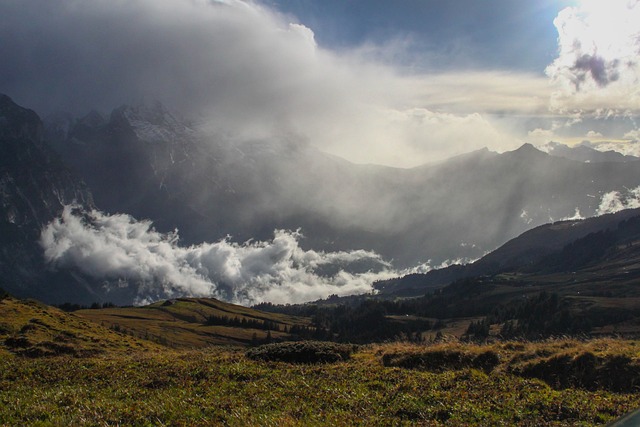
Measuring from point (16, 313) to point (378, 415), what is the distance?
225ft

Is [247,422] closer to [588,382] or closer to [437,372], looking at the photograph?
[437,372]

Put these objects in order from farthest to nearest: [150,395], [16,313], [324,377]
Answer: [16,313], [324,377], [150,395]

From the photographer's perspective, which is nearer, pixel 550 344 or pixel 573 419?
pixel 573 419

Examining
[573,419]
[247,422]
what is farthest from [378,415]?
[573,419]

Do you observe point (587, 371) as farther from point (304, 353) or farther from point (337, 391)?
point (304, 353)

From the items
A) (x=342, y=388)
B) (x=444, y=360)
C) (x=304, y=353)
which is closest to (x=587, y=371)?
(x=444, y=360)

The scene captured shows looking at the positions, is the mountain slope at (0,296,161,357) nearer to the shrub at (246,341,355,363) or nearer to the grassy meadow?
the grassy meadow

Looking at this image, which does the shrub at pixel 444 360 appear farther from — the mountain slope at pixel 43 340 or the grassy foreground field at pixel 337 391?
the mountain slope at pixel 43 340

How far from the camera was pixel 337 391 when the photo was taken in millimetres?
22422

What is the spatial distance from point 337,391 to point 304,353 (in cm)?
1106

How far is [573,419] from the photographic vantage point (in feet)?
55.2

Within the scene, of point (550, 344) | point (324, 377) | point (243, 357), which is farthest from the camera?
point (243, 357)

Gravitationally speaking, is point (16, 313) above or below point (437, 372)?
above

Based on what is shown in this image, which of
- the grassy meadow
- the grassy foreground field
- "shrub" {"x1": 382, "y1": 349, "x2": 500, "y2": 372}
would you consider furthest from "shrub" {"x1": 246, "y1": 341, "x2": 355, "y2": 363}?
"shrub" {"x1": 382, "y1": 349, "x2": 500, "y2": 372}
